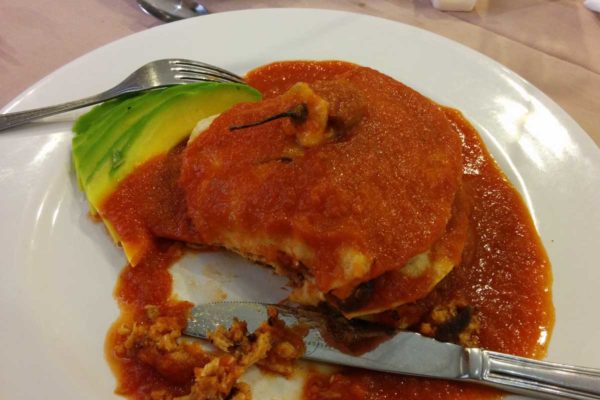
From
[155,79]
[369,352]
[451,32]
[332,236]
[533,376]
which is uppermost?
[451,32]

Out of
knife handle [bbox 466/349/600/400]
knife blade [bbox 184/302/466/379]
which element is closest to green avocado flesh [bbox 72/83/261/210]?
knife blade [bbox 184/302/466/379]

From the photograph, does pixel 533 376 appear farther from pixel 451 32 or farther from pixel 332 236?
pixel 451 32

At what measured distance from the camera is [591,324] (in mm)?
2041

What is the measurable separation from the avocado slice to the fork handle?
0.16 feet

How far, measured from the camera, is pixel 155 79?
2.71m

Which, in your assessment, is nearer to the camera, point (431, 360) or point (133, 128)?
point (431, 360)

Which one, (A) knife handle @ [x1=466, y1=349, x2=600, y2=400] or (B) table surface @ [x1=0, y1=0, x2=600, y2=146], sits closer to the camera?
(A) knife handle @ [x1=466, y1=349, x2=600, y2=400]

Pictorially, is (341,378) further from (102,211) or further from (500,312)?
(102,211)

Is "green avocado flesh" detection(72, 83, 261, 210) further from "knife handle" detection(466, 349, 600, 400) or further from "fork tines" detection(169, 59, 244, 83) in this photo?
"knife handle" detection(466, 349, 600, 400)

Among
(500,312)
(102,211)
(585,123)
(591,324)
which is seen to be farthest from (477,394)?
(585,123)

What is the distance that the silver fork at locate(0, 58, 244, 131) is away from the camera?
2584mm

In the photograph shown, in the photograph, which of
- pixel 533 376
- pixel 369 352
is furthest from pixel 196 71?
pixel 533 376

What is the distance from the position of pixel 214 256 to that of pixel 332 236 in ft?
2.42

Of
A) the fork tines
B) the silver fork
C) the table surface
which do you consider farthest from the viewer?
the table surface
